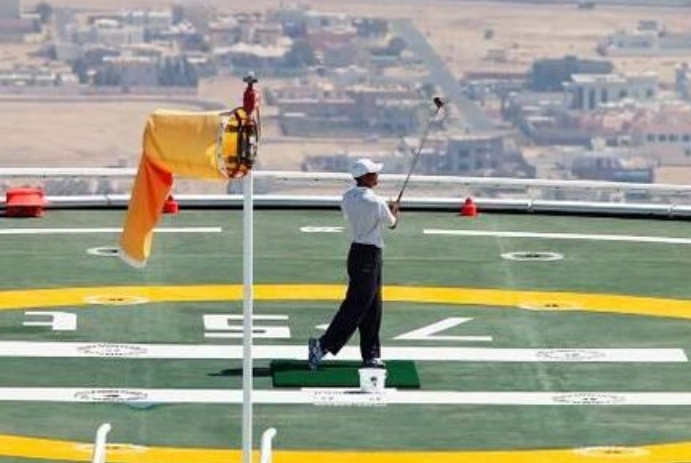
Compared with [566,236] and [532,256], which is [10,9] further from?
[532,256]

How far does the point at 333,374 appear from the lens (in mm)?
25875

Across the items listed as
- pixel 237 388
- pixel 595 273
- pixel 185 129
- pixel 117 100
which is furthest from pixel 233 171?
pixel 117 100

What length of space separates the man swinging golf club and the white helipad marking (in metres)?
0.67

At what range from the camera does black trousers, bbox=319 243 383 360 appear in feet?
84.9

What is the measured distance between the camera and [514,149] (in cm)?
11306

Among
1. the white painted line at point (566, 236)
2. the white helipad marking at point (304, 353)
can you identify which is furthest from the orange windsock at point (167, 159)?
the white painted line at point (566, 236)

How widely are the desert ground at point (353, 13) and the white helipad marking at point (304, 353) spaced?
84482 mm

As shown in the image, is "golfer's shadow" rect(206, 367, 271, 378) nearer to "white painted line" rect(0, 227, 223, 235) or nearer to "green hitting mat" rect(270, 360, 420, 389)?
"green hitting mat" rect(270, 360, 420, 389)

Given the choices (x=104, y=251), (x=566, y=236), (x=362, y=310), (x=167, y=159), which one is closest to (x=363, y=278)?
(x=362, y=310)

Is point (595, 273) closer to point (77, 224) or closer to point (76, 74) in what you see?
point (77, 224)

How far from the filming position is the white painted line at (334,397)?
24.9 meters

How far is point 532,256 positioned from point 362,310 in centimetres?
622

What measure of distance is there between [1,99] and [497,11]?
128 feet

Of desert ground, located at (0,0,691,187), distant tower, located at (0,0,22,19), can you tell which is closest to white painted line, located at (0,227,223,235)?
desert ground, located at (0,0,691,187)
